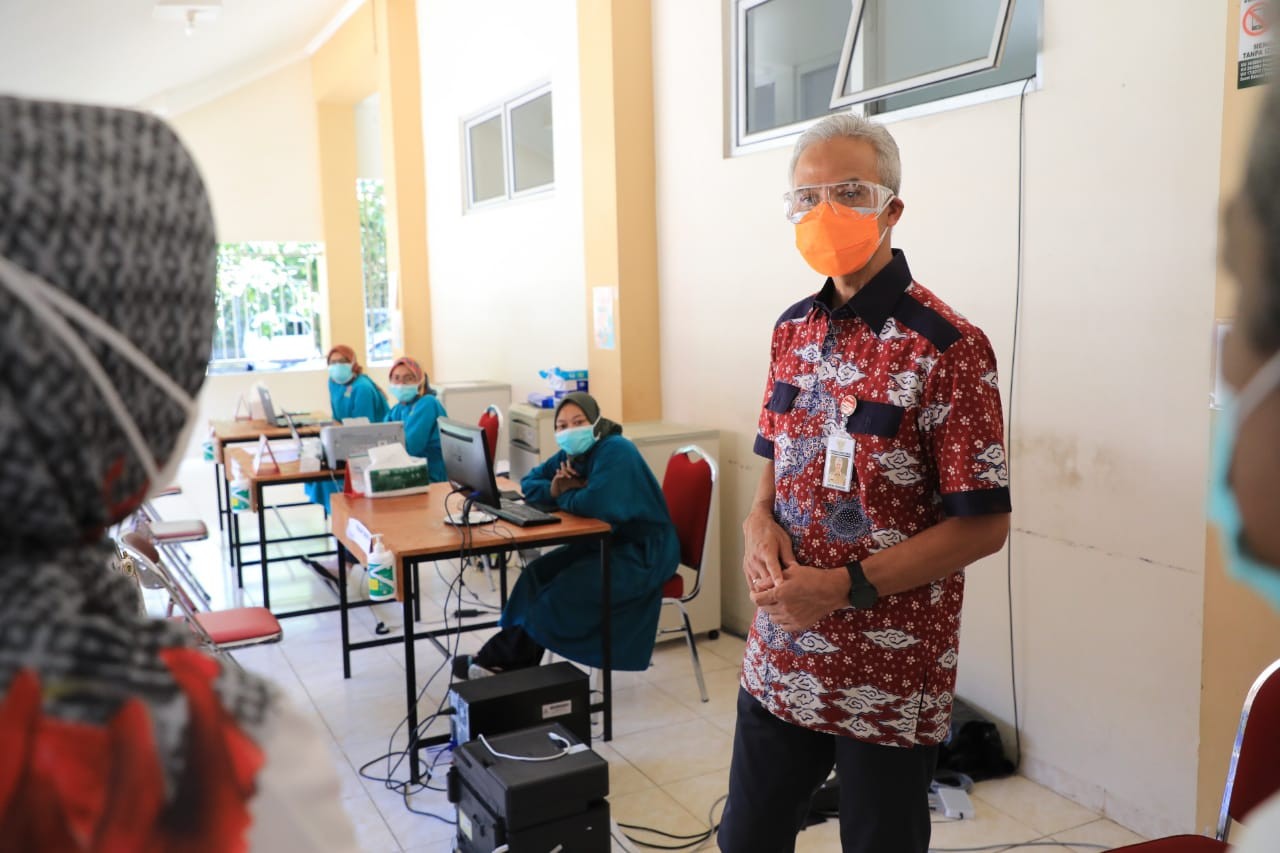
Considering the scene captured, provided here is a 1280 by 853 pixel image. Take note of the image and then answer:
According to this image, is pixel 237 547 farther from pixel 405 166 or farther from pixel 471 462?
pixel 405 166

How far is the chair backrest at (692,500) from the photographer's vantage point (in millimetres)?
3523

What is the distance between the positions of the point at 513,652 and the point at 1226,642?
2235mm

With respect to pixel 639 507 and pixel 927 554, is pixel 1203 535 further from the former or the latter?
pixel 639 507

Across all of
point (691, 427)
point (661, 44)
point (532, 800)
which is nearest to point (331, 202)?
point (661, 44)

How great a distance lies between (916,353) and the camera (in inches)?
64.4

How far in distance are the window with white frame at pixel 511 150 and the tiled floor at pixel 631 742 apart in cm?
255

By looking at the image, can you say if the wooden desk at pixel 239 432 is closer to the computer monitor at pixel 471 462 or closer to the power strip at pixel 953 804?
the computer monitor at pixel 471 462

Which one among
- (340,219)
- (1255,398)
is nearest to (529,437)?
(1255,398)

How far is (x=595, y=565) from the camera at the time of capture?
338 centimetres

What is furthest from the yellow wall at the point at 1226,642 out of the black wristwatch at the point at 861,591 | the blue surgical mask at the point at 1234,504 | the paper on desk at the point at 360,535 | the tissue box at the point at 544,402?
the tissue box at the point at 544,402

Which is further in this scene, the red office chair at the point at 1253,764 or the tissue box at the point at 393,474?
the tissue box at the point at 393,474

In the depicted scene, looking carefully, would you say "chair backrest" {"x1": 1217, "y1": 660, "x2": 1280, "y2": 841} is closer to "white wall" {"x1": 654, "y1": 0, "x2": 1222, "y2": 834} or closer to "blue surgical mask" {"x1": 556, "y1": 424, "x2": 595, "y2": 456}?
"white wall" {"x1": 654, "y1": 0, "x2": 1222, "y2": 834}

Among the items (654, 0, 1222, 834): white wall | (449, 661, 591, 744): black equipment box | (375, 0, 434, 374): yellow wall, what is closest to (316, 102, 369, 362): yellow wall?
(375, 0, 434, 374): yellow wall

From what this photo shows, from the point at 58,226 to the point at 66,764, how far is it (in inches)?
11.4
